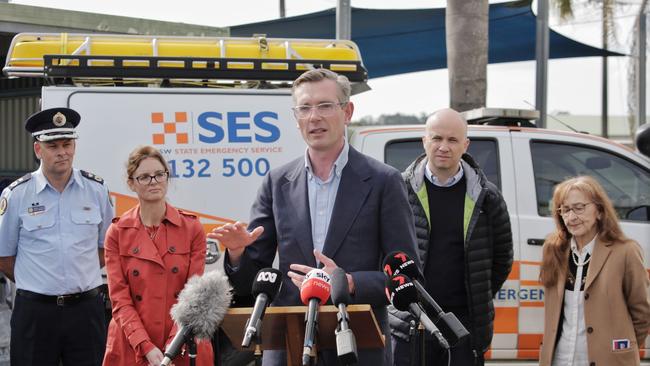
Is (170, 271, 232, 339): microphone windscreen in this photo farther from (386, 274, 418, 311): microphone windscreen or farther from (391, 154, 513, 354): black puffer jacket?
(391, 154, 513, 354): black puffer jacket

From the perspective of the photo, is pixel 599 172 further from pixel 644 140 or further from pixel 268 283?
pixel 268 283

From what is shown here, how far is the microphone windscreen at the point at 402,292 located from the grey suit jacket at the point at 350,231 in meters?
0.29

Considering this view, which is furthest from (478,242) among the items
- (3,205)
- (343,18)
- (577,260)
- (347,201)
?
(343,18)

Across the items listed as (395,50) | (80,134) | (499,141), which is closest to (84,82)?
(80,134)

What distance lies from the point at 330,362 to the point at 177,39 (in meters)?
3.35

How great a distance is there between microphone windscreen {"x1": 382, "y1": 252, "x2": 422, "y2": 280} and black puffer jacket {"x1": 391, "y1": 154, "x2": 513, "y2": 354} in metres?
1.47

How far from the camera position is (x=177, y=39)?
5848 mm

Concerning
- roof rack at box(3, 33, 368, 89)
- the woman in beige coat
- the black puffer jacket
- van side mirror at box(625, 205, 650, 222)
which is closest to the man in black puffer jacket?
the black puffer jacket

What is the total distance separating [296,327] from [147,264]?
5.33ft

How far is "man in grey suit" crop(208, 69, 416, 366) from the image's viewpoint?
322 cm

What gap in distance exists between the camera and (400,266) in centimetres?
292

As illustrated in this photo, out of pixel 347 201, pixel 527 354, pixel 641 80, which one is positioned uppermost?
pixel 641 80

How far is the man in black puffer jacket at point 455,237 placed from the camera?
14.7ft

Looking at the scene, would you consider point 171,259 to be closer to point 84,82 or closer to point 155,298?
point 155,298
